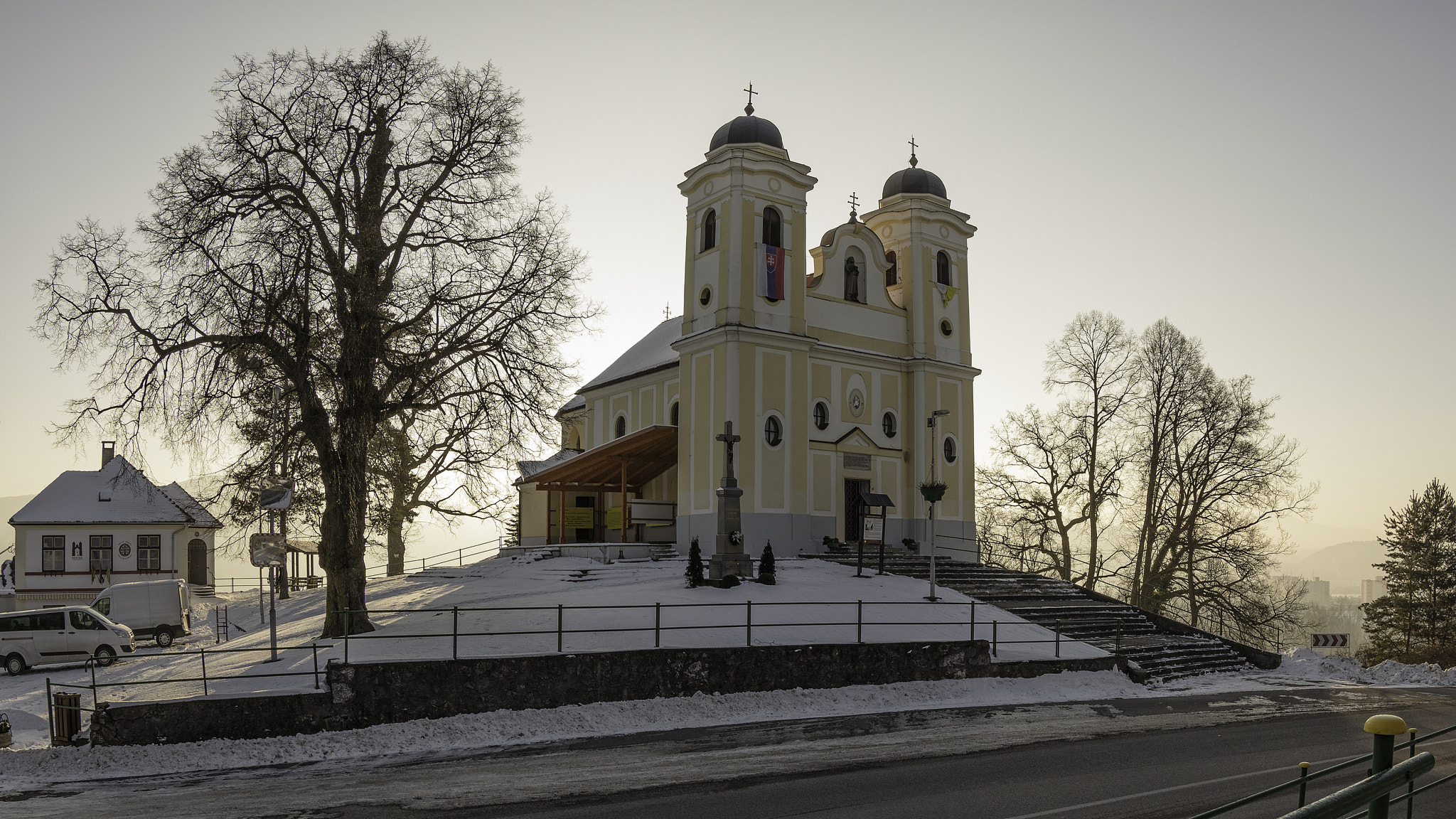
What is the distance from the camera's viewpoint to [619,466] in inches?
1422

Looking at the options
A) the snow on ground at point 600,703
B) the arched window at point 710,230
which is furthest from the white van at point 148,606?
the arched window at point 710,230

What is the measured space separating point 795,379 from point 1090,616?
11308mm

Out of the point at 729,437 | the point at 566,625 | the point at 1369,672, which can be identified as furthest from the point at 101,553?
the point at 1369,672

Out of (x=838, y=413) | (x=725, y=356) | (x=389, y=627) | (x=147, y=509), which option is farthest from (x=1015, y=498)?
(x=147, y=509)

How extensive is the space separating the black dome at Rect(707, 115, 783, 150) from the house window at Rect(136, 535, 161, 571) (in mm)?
32432

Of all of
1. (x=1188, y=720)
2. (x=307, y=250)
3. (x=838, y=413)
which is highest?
(x=307, y=250)

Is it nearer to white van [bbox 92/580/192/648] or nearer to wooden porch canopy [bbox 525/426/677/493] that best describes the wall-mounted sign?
wooden porch canopy [bbox 525/426/677/493]

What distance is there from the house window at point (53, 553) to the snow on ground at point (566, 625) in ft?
60.5

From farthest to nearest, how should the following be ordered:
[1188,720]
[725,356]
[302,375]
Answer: [725,356] → [302,375] → [1188,720]

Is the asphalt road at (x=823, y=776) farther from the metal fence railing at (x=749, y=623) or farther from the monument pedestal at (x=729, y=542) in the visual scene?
the monument pedestal at (x=729, y=542)

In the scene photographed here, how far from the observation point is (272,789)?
11.0m

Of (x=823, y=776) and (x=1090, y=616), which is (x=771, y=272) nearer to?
(x=1090, y=616)

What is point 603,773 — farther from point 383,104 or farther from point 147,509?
point 147,509

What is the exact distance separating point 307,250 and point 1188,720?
16.6 m
